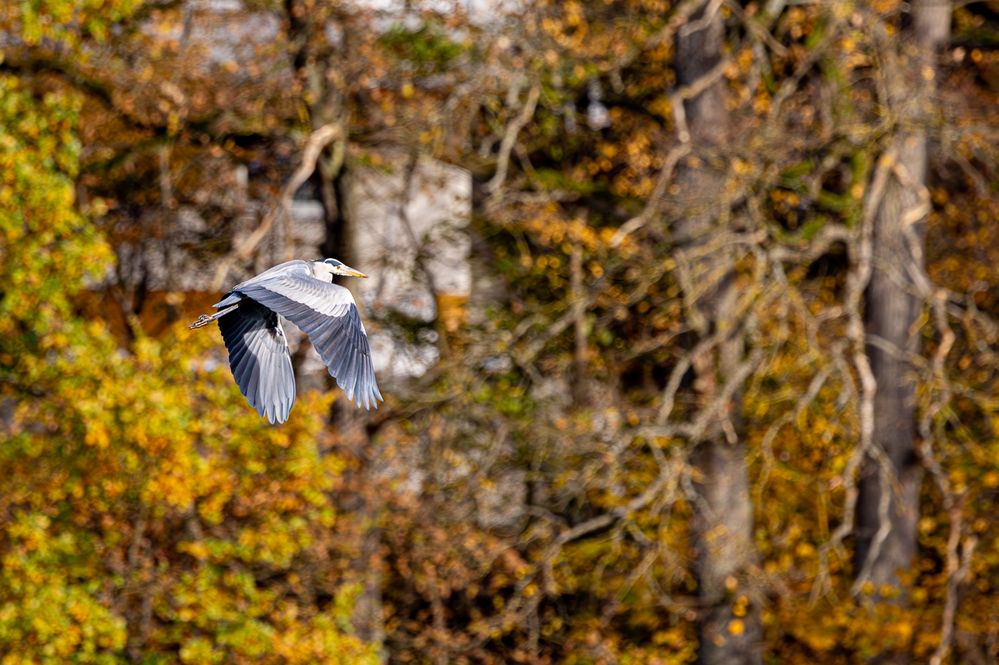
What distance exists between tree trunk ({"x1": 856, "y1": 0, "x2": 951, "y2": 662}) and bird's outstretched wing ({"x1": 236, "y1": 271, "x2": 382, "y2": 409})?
293 inches

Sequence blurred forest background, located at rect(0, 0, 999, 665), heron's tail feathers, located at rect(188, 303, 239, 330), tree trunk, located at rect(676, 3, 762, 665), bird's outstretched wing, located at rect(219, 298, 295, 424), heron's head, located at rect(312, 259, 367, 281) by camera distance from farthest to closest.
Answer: tree trunk, located at rect(676, 3, 762, 665), blurred forest background, located at rect(0, 0, 999, 665), heron's head, located at rect(312, 259, 367, 281), bird's outstretched wing, located at rect(219, 298, 295, 424), heron's tail feathers, located at rect(188, 303, 239, 330)

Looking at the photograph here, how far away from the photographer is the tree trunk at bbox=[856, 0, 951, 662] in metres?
13.5

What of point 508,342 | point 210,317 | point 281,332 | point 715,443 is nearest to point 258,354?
point 281,332

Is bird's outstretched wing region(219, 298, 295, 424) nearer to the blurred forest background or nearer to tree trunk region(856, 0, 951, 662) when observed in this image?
the blurred forest background

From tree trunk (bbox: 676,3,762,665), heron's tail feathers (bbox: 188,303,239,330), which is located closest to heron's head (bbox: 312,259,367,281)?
heron's tail feathers (bbox: 188,303,239,330)

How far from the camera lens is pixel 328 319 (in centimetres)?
643

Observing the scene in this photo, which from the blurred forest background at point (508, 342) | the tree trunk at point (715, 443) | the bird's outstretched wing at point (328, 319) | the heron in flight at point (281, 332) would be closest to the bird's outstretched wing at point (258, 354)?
the heron in flight at point (281, 332)

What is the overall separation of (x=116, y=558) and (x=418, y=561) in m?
2.78

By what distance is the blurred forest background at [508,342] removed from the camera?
1124 cm

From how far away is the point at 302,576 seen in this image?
1251cm

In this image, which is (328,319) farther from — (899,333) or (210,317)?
(899,333)

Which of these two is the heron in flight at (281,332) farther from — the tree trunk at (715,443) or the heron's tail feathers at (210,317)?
the tree trunk at (715,443)

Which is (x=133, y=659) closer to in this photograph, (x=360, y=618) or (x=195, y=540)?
(x=195, y=540)

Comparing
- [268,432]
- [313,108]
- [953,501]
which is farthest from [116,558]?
[953,501]
